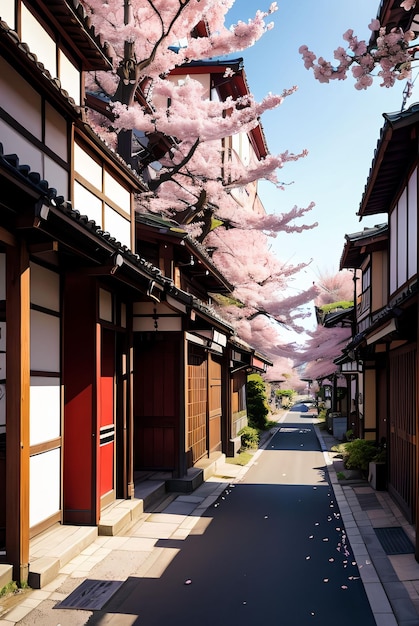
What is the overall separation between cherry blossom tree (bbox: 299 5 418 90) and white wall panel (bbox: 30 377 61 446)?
19.4 ft

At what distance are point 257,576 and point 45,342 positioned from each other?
467 centimetres

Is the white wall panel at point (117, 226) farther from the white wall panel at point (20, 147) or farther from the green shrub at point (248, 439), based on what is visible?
the green shrub at point (248, 439)

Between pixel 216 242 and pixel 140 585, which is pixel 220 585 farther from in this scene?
pixel 216 242

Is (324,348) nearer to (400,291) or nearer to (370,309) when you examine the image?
(370,309)

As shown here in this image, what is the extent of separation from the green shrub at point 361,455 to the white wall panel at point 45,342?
9936 millimetres

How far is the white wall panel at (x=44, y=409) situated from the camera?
8.41 m

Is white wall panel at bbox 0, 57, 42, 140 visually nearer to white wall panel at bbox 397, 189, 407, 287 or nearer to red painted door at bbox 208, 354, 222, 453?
white wall panel at bbox 397, 189, 407, 287

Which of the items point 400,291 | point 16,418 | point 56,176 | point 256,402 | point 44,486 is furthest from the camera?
point 256,402

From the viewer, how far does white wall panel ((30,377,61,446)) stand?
841cm

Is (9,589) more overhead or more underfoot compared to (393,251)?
more underfoot

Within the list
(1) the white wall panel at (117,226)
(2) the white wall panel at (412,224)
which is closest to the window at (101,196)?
(1) the white wall panel at (117,226)

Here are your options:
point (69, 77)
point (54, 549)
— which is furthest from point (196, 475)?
point (69, 77)

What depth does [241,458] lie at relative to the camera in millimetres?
21703

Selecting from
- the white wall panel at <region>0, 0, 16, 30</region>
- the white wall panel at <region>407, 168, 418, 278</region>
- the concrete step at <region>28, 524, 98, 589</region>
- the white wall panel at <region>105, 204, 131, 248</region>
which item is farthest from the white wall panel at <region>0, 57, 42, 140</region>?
the white wall panel at <region>407, 168, 418, 278</region>
